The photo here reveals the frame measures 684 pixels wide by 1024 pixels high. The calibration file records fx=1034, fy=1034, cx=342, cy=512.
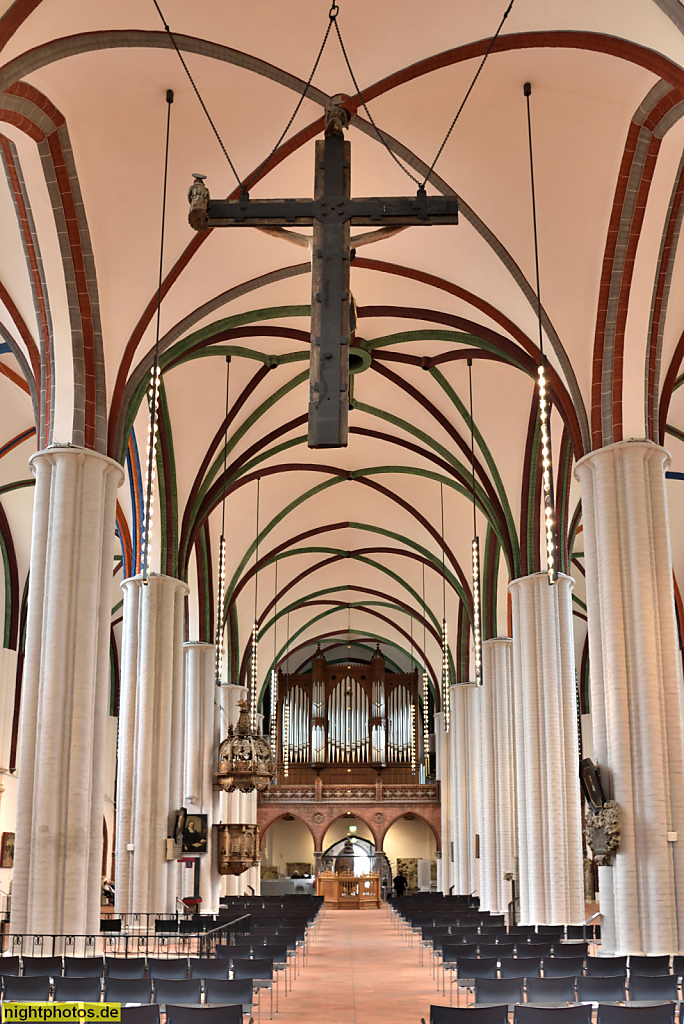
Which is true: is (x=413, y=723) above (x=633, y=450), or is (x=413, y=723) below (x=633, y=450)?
below

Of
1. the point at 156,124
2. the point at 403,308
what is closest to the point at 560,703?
the point at 403,308

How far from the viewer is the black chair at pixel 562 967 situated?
8.81m

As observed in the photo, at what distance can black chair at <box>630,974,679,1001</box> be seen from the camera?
7805 millimetres

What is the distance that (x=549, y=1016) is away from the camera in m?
6.16

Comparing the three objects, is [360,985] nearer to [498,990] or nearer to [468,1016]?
[498,990]

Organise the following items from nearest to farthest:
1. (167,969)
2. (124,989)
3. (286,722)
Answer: (124,989) → (167,969) → (286,722)

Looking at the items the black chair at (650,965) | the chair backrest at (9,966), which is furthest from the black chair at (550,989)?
the chair backrest at (9,966)

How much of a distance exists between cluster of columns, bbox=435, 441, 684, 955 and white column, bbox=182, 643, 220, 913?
26.2 feet

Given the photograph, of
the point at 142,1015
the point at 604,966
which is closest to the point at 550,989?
the point at 604,966

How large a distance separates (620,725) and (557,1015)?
22.0 feet

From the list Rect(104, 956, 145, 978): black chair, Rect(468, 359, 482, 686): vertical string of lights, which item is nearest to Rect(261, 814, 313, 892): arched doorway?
Rect(468, 359, 482, 686): vertical string of lights

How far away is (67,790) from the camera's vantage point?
12.0 m

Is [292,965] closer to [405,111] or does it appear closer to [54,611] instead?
[54,611]

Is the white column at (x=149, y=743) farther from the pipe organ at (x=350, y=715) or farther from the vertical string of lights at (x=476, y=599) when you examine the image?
the pipe organ at (x=350, y=715)
